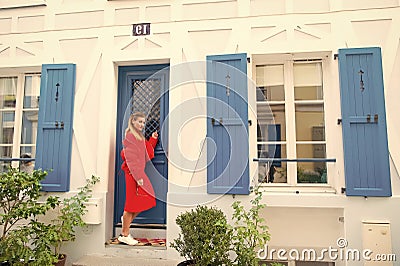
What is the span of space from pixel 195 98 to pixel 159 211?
63.2 inches

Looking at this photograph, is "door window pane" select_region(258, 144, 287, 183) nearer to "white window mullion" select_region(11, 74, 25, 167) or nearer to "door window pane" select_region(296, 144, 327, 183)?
"door window pane" select_region(296, 144, 327, 183)

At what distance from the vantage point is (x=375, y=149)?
3.51 m

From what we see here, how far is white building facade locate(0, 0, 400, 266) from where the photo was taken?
141 inches

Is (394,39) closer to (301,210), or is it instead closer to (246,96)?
(246,96)

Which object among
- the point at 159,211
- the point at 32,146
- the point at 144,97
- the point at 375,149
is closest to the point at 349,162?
the point at 375,149

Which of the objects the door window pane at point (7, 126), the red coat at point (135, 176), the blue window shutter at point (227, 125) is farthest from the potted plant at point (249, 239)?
the door window pane at point (7, 126)

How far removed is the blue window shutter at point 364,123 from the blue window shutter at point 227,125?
3.89ft

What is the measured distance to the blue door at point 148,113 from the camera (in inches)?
162

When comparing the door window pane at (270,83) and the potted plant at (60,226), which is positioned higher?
the door window pane at (270,83)

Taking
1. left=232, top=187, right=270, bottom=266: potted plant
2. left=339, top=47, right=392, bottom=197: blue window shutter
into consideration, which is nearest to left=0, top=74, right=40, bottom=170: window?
left=232, top=187, right=270, bottom=266: potted plant

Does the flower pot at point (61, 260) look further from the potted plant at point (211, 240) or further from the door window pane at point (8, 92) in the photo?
the door window pane at point (8, 92)

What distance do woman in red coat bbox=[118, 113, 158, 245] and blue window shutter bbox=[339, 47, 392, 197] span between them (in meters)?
2.47

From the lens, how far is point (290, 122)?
13.0 ft

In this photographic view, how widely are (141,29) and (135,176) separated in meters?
2.02
